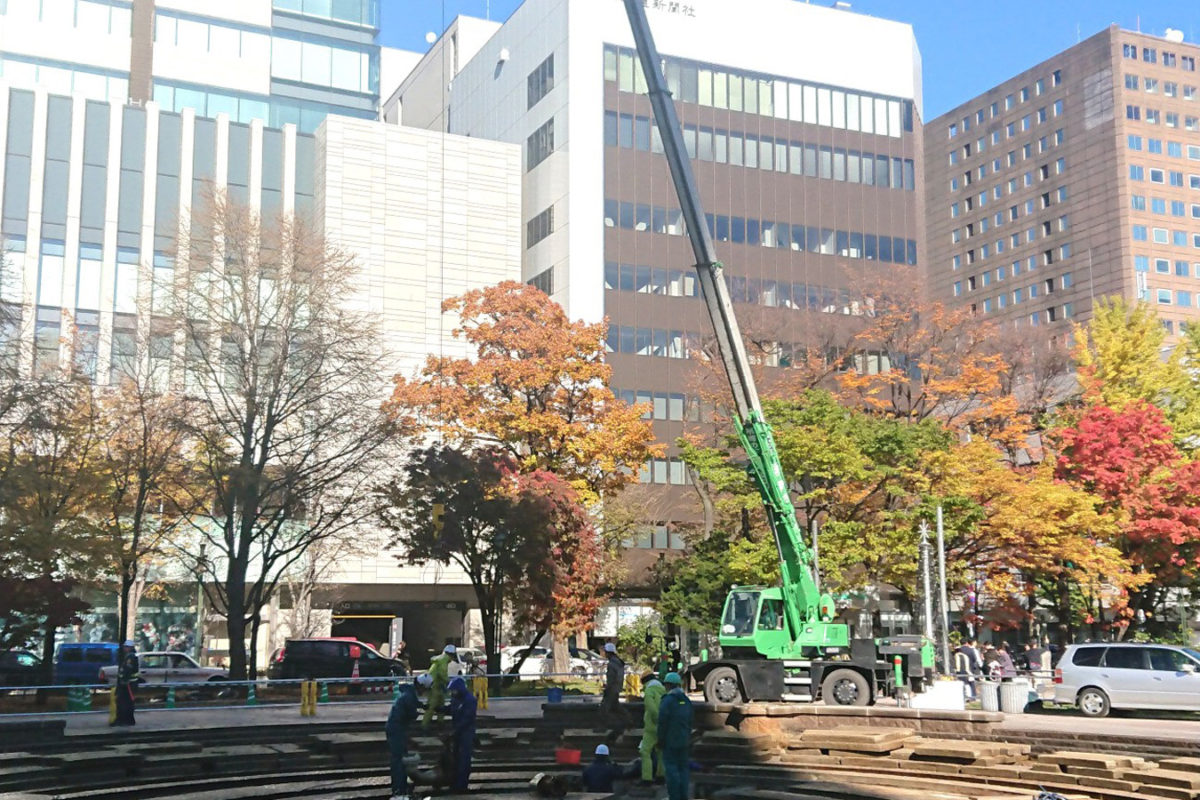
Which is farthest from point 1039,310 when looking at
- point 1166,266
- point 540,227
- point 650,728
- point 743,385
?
point 650,728

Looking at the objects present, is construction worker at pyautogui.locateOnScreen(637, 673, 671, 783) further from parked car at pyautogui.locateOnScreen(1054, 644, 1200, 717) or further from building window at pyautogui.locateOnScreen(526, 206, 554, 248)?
building window at pyautogui.locateOnScreen(526, 206, 554, 248)

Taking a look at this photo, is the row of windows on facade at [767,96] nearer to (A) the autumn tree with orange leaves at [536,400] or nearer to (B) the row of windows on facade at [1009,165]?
(A) the autumn tree with orange leaves at [536,400]

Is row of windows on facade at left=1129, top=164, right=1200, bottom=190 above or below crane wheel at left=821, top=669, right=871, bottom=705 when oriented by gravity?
above

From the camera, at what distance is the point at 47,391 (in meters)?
35.3

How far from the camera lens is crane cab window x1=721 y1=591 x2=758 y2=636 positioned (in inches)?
1226

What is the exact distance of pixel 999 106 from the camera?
133 m

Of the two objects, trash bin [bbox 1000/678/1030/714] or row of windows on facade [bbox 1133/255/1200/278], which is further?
row of windows on facade [bbox 1133/255/1200/278]

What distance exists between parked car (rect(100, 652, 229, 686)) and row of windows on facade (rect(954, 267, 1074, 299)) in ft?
329

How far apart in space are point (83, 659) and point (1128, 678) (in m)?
33.5

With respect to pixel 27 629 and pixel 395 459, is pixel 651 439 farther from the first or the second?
pixel 27 629

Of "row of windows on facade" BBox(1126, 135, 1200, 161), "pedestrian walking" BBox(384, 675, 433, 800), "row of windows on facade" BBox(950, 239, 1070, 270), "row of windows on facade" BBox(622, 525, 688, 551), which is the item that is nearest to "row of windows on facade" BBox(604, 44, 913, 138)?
"row of windows on facade" BBox(622, 525, 688, 551)

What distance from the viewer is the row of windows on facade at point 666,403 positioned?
7156 centimetres

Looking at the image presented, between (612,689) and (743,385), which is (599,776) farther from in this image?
(743,385)

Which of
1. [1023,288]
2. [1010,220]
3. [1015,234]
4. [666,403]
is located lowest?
[666,403]
